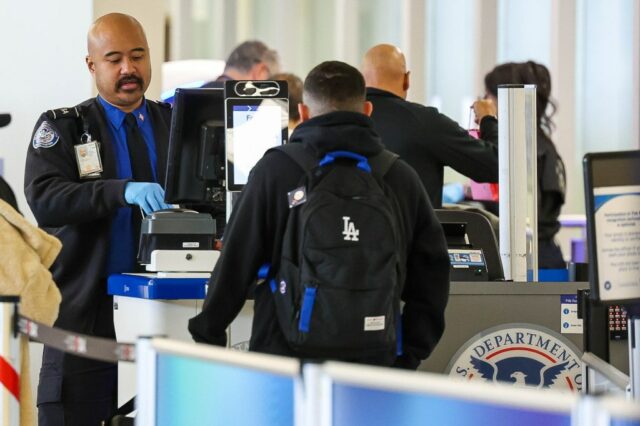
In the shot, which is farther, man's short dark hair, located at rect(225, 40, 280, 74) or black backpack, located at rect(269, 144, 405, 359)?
man's short dark hair, located at rect(225, 40, 280, 74)

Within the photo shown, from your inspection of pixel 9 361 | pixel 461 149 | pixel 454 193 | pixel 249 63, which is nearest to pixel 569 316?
pixel 461 149

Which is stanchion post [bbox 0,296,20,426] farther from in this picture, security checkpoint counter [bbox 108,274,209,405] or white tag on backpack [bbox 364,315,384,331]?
security checkpoint counter [bbox 108,274,209,405]

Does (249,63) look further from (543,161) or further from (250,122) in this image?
(250,122)

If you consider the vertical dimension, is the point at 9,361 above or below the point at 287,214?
below

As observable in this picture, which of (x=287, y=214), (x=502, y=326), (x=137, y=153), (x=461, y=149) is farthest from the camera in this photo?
(x=461, y=149)

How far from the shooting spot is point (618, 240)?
233cm

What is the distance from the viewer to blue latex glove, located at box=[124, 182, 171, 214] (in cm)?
372

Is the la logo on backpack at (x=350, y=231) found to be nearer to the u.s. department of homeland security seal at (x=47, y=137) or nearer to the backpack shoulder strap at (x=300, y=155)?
the backpack shoulder strap at (x=300, y=155)

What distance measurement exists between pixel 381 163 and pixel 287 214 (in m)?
0.25

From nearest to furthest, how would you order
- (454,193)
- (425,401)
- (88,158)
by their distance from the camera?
(425,401)
(88,158)
(454,193)

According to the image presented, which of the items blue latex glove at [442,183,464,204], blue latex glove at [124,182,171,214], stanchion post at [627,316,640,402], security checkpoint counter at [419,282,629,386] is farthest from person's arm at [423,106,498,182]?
blue latex glove at [442,183,464,204]

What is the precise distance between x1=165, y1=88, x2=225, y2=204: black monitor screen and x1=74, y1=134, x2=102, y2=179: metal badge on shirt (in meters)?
0.25

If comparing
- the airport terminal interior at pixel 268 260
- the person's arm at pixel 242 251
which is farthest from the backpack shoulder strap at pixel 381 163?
the person's arm at pixel 242 251

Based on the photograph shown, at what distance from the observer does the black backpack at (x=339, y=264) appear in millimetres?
2811
